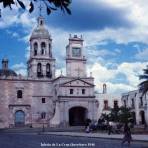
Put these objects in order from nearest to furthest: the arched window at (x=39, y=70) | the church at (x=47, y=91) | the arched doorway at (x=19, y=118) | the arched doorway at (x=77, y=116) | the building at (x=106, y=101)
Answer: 1. the church at (x=47, y=91)
2. the arched doorway at (x=19, y=118)
3. the arched window at (x=39, y=70)
4. the arched doorway at (x=77, y=116)
5. the building at (x=106, y=101)

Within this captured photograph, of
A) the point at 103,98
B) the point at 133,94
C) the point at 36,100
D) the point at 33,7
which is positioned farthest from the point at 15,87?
the point at 33,7

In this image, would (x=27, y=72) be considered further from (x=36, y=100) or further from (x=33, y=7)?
(x=33, y=7)

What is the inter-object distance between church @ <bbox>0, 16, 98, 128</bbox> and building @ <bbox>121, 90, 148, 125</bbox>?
667 cm

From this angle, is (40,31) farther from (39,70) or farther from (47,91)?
(47,91)

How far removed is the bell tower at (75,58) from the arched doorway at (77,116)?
5060 mm

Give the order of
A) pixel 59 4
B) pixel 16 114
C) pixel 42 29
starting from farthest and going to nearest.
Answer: pixel 42 29 < pixel 16 114 < pixel 59 4

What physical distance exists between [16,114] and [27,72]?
334 inches

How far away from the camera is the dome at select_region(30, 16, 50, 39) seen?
5550 cm

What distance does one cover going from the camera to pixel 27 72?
59.0 meters

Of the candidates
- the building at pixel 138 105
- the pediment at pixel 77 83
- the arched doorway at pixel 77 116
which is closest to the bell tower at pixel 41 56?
the pediment at pixel 77 83

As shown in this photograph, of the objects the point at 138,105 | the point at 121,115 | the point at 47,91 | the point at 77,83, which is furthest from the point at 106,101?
the point at 121,115

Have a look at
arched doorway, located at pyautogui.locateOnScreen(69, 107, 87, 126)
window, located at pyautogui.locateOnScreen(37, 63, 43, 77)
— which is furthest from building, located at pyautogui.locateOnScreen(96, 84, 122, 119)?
window, located at pyautogui.locateOnScreen(37, 63, 43, 77)

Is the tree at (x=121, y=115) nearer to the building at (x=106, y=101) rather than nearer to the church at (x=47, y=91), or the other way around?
the church at (x=47, y=91)

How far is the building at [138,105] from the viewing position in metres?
55.3
